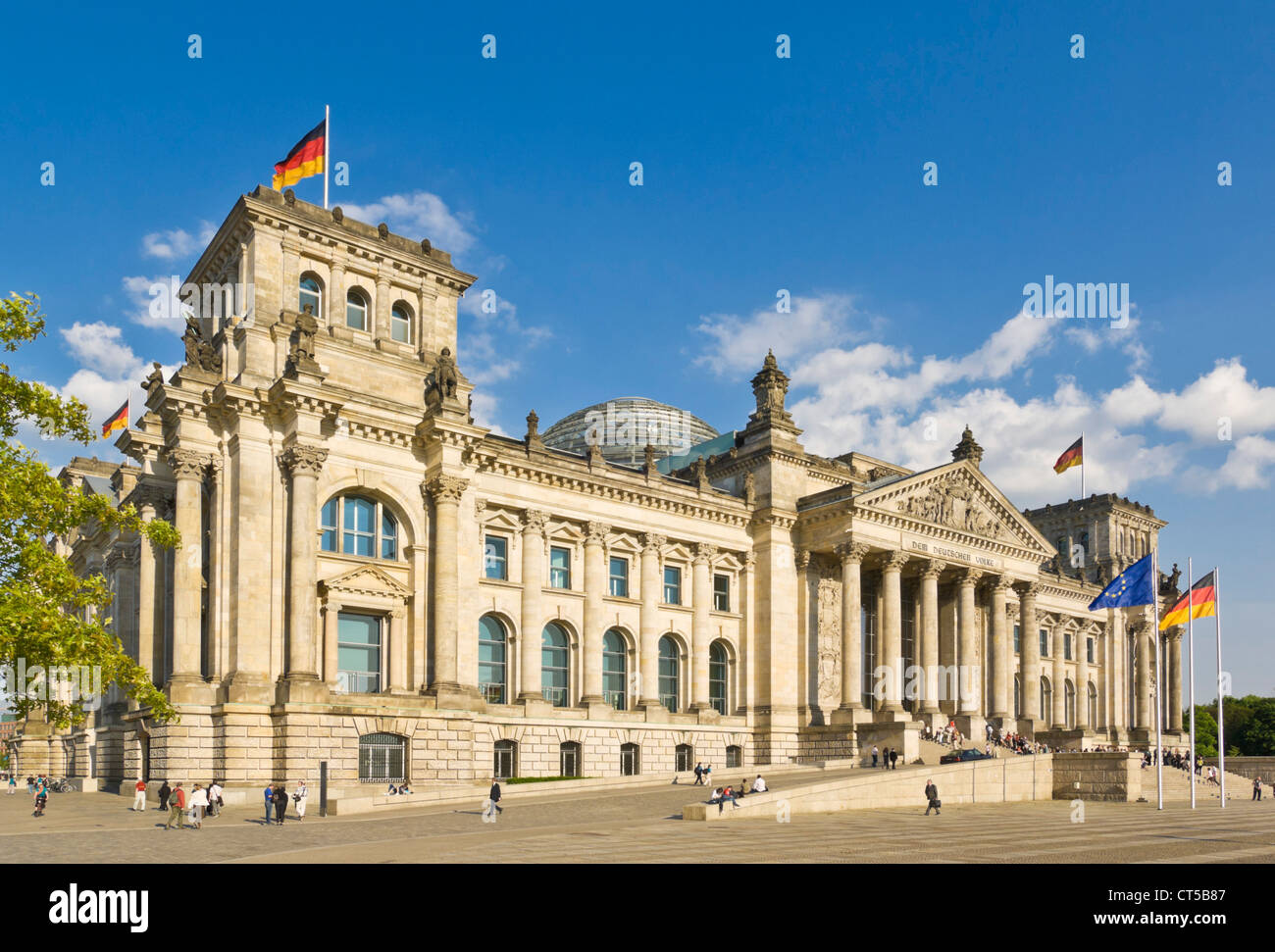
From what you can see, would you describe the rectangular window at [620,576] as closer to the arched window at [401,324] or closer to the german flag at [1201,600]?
the arched window at [401,324]

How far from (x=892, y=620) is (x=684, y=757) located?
15.0 m

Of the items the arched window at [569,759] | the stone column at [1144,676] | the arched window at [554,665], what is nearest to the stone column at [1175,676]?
the stone column at [1144,676]

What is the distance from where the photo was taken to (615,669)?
61531 millimetres

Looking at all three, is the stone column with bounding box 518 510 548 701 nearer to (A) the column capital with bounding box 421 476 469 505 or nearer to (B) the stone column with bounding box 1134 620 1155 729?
(A) the column capital with bounding box 421 476 469 505

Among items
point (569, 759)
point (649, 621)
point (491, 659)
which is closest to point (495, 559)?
point (491, 659)

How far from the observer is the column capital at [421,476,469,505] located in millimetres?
50906

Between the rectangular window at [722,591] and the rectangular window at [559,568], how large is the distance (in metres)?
10.5

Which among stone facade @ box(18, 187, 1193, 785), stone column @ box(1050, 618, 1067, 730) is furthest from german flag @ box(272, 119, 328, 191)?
stone column @ box(1050, 618, 1067, 730)

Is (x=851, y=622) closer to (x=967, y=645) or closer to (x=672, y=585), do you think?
(x=967, y=645)

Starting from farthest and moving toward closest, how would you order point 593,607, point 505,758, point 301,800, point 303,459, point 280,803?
point 593,607 < point 505,758 < point 303,459 < point 301,800 < point 280,803
